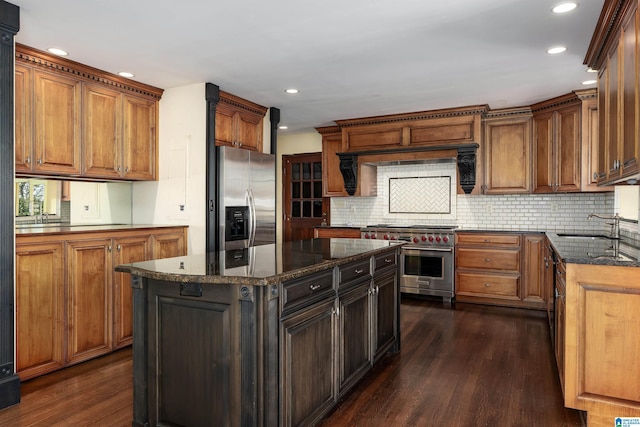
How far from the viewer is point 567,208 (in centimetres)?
541

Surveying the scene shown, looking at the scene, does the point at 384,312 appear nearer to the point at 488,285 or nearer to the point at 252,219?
the point at 252,219

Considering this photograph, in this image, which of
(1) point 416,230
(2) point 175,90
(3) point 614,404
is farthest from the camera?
(1) point 416,230

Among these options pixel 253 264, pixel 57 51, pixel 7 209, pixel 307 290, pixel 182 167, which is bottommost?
pixel 307 290

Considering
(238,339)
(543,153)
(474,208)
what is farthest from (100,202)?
(543,153)

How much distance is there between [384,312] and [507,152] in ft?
10.5

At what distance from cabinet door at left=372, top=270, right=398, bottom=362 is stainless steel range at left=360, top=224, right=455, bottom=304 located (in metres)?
1.91

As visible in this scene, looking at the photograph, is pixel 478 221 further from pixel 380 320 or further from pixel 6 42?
pixel 6 42

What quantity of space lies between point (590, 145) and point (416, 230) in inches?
86.2

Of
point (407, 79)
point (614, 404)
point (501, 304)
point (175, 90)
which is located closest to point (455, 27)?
point (407, 79)

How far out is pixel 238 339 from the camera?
1942 millimetres

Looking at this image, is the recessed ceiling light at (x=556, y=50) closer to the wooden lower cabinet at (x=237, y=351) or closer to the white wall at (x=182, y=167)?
the wooden lower cabinet at (x=237, y=351)

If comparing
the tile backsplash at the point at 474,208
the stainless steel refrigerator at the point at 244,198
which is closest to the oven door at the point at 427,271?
the tile backsplash at the point at 474,208

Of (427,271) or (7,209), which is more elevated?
(7,209)

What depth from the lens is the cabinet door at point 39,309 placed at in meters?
3.02
